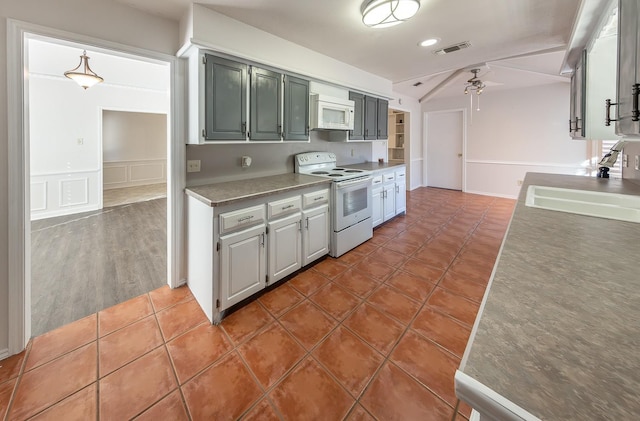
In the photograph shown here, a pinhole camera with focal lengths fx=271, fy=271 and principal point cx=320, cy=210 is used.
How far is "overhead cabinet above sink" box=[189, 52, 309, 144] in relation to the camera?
2236 millimetres

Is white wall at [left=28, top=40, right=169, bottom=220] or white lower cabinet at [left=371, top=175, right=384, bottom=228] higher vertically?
white wall at [left=28, top=40, right=169, bottom=220]

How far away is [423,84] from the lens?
558 centimetres

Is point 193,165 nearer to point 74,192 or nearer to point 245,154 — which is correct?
point 245,154

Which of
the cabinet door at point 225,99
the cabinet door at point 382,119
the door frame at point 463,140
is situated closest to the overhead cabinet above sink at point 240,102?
the cabinet door at point 225,99

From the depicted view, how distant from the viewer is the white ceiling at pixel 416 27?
86.9 inches

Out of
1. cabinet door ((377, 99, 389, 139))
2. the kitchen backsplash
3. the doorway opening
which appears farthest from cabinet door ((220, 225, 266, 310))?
cabinet door ((377, 99, 389, 139))

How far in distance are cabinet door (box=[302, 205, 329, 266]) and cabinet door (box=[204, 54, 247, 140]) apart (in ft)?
3.31

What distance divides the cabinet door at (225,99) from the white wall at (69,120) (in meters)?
3.10

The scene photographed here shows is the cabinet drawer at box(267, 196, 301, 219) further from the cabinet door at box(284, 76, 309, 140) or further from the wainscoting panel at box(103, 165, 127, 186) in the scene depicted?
the wainscoting panel at box(103, 165, 127, 186)

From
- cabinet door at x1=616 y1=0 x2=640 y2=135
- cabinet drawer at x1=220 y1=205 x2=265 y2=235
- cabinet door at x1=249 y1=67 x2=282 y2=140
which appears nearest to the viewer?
cabinet door at x1=616 y1=0 x2=640 y2=135

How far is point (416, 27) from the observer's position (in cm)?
263

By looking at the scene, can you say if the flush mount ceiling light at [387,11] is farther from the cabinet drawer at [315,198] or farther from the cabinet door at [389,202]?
the cabinet door at [389,202]

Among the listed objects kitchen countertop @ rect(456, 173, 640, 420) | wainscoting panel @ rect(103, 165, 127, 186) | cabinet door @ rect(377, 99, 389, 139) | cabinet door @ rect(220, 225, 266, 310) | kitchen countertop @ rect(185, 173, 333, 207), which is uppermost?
cabinet door @ rect(377, 99, 389, 139)

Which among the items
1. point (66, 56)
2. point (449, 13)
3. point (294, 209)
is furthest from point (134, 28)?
point (66, 56)
